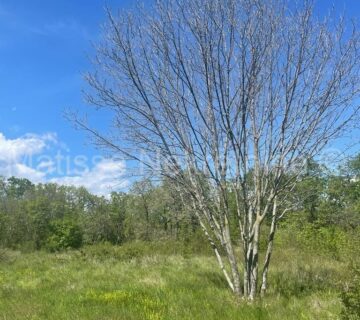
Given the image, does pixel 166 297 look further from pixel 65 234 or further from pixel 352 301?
pixel 65 234

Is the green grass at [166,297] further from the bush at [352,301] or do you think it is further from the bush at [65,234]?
the bush at [65,234]

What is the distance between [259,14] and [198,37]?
1.16 metres

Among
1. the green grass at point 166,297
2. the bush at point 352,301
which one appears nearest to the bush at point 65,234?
the green grass at point 166,297

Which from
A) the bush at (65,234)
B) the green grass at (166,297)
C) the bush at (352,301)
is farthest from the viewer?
the bush at (65,234)

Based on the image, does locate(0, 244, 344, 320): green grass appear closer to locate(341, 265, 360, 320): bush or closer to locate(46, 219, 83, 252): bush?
locate(341, 265, 360, 320): bush

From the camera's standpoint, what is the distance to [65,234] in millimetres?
50656

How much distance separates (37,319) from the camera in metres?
6.66

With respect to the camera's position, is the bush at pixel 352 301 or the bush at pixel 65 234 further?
the bush at pixel 65 234

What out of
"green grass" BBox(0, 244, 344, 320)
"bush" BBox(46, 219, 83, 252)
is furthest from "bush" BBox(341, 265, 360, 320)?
"bush" BBox(46, 219, 83, 252)

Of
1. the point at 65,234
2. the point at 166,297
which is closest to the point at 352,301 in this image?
the point at 166,297

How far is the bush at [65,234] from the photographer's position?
49750 mm

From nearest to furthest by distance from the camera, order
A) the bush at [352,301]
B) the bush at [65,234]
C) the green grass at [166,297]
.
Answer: the bush at [352,301]
the green grass at [166,297]
the bush at [65,234]

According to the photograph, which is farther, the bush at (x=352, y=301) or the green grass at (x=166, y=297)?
the green grass at (x=166, y=297)

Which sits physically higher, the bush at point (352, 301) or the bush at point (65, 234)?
the bush at point (65, 234)
